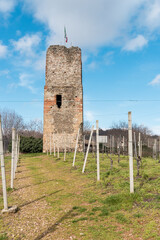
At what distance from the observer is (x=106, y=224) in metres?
4.52

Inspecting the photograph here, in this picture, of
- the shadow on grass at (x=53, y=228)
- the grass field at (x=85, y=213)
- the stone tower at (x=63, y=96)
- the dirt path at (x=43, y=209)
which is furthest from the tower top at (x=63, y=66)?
the shadow on grass at (x=53, y=228)

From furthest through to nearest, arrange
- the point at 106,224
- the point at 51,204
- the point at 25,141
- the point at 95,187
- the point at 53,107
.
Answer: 1. the point at 25,141
2. the point at 53,107
3. the point at 95,187
4. the point at 51,204
5. the point at 106,224

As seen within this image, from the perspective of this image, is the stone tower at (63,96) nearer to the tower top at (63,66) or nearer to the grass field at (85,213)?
the tower top at (63,66)

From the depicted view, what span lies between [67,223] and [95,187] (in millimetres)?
3072

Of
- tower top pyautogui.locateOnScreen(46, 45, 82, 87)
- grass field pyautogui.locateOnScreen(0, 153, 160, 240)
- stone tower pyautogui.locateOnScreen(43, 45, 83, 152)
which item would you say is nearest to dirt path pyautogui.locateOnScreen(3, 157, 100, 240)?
grass field pyautogui.locateOnScreen(0, 153, 160, 240)

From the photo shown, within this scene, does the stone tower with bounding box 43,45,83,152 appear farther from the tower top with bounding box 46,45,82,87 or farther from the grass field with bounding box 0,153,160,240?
the grass field with bounding box 0,153,160,240

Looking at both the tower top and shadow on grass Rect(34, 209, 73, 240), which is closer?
shadow on grass Rect(34, 209, 73, 240)

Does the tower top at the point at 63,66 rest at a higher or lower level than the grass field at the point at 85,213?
higher

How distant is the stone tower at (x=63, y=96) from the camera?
24.9 metres

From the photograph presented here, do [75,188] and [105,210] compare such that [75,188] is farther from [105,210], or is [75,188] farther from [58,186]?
[105,210]

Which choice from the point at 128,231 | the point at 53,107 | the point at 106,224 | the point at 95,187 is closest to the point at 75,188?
the point at 95,187

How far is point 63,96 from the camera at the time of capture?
2534cm

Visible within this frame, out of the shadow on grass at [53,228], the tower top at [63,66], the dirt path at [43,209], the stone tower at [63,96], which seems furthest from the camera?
the tower top at [63,66]

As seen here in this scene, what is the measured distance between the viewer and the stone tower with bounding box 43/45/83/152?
979 inches
